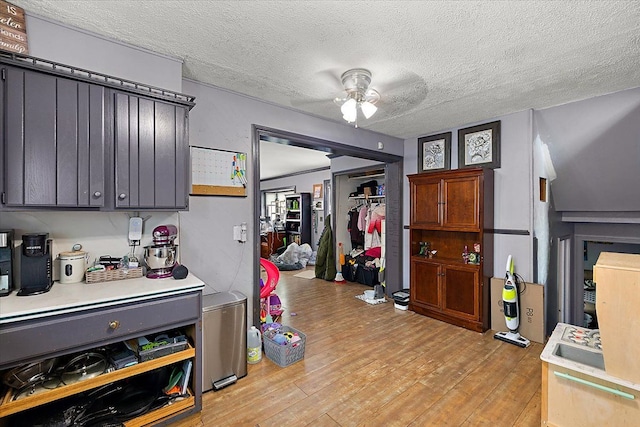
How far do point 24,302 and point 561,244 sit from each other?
519 centimetres

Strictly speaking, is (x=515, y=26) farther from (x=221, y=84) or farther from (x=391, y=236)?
(x=391, y=236)

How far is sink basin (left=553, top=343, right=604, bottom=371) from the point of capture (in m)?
1.71

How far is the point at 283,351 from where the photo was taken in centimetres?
253

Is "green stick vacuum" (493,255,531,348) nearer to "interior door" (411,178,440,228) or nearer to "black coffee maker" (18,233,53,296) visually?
"interior door" (411,178,440,228)

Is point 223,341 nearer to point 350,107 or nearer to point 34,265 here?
point 34,265

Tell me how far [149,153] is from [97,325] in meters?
1.04

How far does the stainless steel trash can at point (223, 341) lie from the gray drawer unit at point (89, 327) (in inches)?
16.3

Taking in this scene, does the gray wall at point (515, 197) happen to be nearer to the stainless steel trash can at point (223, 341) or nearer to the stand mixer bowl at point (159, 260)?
the stainless steel trash can at point (223, 341)

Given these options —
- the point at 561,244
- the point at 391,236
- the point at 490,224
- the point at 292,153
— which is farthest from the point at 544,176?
the point at 292,153

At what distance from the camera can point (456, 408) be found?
6.64 ft

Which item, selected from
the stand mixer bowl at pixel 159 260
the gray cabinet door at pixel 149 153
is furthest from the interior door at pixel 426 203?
the stand mixer bowl at pixel 159 260

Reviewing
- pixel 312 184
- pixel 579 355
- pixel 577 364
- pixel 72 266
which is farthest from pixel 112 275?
pixel 312 184

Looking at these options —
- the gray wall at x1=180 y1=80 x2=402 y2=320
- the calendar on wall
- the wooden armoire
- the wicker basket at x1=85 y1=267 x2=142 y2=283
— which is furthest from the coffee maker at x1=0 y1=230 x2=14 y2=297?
the wooden armoire

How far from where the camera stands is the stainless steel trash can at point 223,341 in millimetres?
2182
